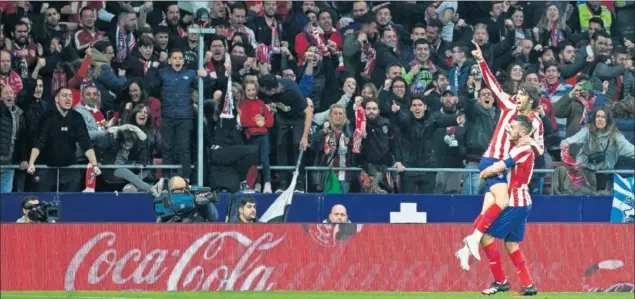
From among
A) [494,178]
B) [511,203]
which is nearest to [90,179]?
[494,178]

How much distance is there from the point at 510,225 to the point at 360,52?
8.17 metres

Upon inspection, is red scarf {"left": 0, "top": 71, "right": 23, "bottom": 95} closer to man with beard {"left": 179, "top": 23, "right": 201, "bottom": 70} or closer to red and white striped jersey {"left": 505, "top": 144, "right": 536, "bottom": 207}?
man with beard {"left": 179, "top": 23, "right": 201, "bottom": 70}

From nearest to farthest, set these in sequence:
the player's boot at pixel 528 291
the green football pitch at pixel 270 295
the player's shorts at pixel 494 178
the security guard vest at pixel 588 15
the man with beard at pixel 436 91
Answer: the player's boot at pixel 528 291
the green football pitch at pixel 270 295
the player's shorts at pixel 494 178
the man with beard at pixel 436 91
the security guard vest at pixel 588 15

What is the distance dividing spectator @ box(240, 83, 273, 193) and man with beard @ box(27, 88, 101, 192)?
8.04 feet

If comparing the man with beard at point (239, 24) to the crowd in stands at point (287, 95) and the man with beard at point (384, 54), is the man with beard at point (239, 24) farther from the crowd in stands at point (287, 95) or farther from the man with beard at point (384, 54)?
the man with beard at point (384, 54)

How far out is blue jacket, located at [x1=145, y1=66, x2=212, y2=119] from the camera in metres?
20.0

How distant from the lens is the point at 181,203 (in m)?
16.8

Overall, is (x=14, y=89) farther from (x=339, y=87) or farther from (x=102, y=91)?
(x=339, y=87)

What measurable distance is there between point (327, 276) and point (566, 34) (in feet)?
30.5

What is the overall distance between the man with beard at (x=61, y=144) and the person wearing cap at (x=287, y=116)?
3.01 metres

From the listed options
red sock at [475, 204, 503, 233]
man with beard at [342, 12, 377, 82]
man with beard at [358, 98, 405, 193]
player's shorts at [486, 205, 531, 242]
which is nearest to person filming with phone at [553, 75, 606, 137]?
man with beard at [358, 98, 405, 193]

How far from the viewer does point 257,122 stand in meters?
20.1

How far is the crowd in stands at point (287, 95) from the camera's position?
1986cm

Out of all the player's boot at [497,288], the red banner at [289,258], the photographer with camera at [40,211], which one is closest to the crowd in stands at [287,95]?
the photographer with camera at [40,211]
